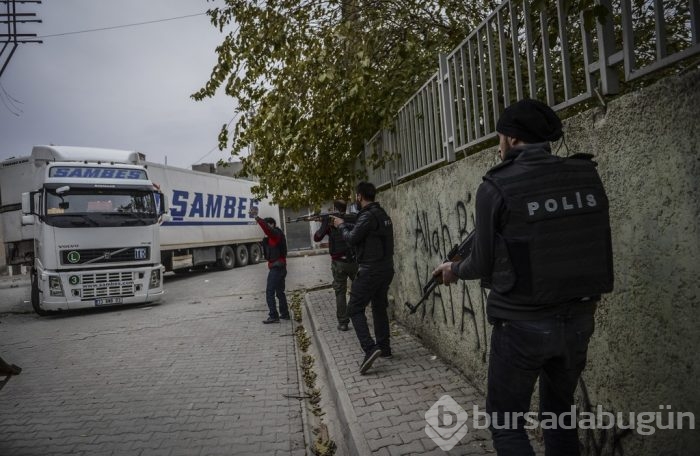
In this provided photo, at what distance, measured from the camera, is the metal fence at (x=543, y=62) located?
2.15 meters

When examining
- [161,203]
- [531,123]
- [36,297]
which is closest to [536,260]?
[531,123]

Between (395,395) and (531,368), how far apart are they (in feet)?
7.70

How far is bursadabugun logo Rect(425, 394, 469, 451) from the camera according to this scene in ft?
10.4

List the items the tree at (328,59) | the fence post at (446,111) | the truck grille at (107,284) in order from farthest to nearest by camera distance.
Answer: the truck grille at (107,284)
the tree at (328,59)
the fence post at (446,111)

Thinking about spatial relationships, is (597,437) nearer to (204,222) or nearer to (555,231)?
(555,231)

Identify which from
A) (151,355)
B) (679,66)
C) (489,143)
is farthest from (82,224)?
(679,66)

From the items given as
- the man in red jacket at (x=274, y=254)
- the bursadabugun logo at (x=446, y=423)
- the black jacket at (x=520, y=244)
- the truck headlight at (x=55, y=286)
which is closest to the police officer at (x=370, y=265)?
the bursadabugun logo at (x=446, y=423)

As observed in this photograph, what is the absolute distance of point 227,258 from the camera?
1992 cm

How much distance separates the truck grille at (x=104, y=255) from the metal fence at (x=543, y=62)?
23.8 feet

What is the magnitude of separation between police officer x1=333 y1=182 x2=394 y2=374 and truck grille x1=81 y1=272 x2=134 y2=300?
24.3ft

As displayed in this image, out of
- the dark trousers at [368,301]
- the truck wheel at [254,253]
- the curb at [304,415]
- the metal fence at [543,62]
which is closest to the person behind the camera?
the metal fence at [543,62]

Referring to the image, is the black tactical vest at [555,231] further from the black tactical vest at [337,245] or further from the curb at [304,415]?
the black tactical vest at [337,245]

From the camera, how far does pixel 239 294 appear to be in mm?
12188

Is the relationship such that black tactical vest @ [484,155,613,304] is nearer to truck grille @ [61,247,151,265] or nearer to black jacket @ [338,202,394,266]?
black jacket @ [338,202,394,266]
